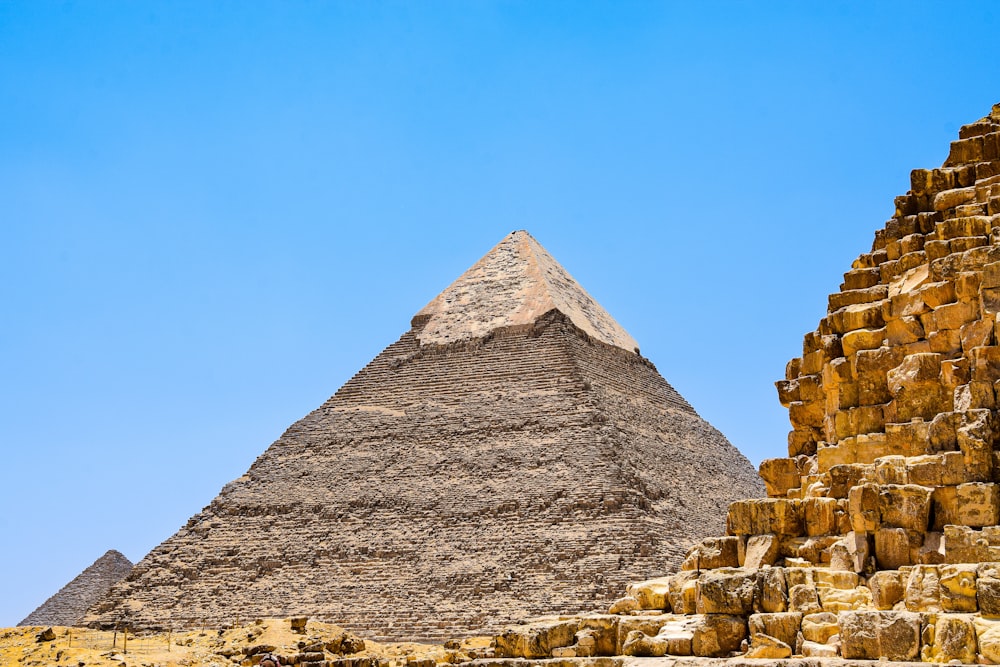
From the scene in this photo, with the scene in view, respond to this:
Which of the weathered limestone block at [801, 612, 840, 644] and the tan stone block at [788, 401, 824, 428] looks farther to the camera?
the tan stone block at [788, 401, 824, 428]

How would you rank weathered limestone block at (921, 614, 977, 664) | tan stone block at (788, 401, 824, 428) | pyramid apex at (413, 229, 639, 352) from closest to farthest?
weathered limestone block at (921, 614, 977, 664)
tan stone block at (788, 401, 824, 428)
pyramid apex at (413, 229, 639, 352)

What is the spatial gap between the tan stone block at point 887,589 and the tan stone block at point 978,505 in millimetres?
486

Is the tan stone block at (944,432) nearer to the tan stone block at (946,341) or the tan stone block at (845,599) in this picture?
the tan stone block at (946,341)

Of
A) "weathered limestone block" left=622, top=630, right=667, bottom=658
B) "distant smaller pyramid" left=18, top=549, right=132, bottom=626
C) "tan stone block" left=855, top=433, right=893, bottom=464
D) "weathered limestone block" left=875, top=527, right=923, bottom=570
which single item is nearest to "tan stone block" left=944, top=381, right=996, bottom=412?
"tan stone block" left=855, top=433, right=893, bottom=464

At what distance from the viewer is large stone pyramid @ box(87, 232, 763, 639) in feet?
190

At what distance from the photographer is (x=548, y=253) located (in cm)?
8644

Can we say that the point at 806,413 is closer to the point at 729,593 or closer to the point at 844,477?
the point at 844,477

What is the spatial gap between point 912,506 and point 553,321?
67.2 meters

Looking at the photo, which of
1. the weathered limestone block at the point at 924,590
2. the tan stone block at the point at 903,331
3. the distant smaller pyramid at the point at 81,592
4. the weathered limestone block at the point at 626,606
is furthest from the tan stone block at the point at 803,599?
the distant smaller pyramid at the point at 81,592

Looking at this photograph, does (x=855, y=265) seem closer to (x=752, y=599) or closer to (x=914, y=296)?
(x=914, y=296)

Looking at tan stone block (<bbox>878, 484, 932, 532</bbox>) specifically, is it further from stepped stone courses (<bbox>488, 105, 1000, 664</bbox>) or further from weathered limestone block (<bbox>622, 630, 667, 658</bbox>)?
weathered limestone block (<bbox>622, 630, 667, 658</bbox>)

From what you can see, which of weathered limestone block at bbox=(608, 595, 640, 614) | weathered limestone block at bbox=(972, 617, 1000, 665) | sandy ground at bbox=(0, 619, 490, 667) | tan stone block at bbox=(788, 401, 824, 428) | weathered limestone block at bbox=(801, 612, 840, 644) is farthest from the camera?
sandy ground at bbox=(0, 619, 490, 667)

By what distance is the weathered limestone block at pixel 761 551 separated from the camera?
8.75 metres

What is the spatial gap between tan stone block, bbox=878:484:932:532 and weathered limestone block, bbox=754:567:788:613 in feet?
1.93
